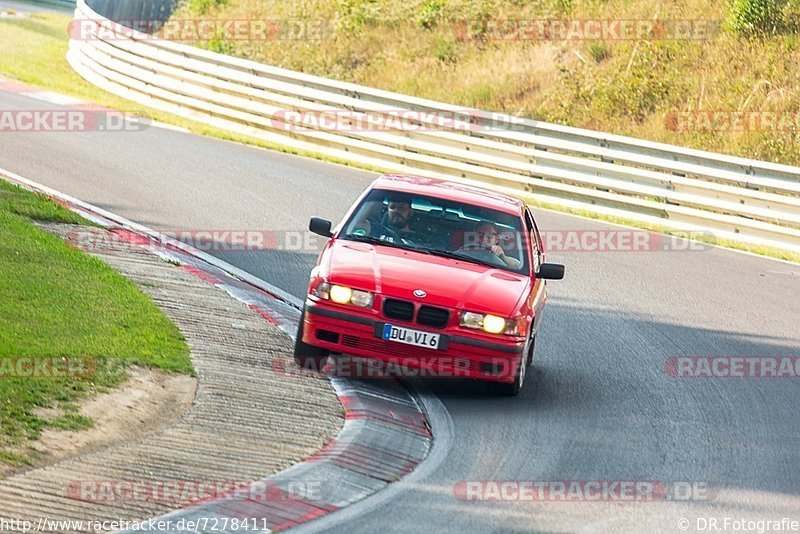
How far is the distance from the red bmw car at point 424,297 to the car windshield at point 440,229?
12mm

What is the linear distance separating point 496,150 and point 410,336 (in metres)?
11.4

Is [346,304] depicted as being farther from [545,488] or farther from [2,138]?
[2,138]

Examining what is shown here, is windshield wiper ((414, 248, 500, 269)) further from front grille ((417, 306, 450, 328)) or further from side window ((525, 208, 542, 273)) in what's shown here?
front grille ((417, 306, 450, 328))

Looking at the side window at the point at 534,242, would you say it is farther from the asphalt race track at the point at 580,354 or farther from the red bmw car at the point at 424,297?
the asphalt race track at the point at 580,354

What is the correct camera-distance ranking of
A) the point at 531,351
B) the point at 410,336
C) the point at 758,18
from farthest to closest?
the point at 758,18, the point at 531,351, the point at 410,336

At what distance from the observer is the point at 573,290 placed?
580 inches

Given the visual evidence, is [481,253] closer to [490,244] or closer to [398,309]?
[490,244]

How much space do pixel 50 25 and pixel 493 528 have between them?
124ft

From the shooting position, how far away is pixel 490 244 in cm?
1114

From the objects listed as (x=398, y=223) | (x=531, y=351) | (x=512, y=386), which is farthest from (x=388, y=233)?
(x=512, y=386)

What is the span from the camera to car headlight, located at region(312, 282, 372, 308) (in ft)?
32.8

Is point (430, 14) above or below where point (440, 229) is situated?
above

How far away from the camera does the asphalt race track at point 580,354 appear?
26.0 ft

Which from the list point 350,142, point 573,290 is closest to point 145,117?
point 350,142
